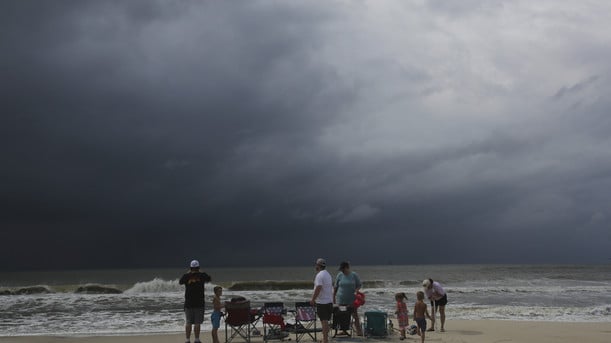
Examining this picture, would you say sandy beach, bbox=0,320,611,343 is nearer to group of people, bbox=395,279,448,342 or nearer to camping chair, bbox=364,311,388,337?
camping chair, bbox=364,311,388,337

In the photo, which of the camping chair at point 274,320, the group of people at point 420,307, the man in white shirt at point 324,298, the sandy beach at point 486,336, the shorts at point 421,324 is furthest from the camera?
the sandy beach at point 486,336

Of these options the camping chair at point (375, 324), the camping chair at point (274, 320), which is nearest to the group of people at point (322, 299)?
the camping chair at point (375, 324)

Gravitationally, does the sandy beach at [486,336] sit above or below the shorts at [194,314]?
below

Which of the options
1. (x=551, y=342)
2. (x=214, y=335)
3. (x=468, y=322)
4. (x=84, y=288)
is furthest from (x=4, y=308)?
(x=551, y=342)

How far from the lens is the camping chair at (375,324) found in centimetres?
1160

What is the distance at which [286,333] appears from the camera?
1128 cm

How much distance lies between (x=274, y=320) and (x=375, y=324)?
240 centimetres

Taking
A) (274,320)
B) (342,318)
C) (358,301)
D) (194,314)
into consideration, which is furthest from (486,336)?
(194,314)

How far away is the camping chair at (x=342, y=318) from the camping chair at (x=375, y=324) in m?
0.44

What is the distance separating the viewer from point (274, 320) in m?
10.9

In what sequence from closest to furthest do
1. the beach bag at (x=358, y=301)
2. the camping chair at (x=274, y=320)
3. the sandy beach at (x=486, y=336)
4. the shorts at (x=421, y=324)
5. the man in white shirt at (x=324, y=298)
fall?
the man in white shirt at (x=324, y=298) < the shorts at (x=421, y=324) < the camping chair at (x=274, y=320) < the sandy beach at (x=486, y=336) < the beach bag at (x=358, y=301)

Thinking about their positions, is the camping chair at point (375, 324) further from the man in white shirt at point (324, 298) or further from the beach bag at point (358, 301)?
the man in white shirt at point (324, 298)

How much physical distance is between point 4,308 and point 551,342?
72.9 feet

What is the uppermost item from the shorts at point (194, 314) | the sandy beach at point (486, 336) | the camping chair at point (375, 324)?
the shorts at point (194, 314)
